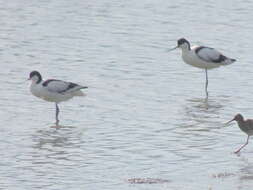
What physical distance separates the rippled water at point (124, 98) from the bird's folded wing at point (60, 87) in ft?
1.46

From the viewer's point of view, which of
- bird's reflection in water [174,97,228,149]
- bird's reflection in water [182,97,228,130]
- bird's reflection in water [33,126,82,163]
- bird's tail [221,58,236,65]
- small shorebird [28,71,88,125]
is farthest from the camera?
bird's tail [221,58,236,65]

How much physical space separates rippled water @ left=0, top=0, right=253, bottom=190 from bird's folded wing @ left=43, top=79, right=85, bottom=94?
0.45 m

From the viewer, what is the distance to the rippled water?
53.4 ft

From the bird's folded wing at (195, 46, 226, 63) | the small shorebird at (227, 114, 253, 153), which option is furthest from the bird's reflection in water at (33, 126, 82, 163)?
the bird's folded wing at (195, 46, 226, 63)

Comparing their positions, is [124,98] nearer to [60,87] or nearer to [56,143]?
[60,87]

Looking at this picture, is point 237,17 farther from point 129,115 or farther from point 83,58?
point 129,115

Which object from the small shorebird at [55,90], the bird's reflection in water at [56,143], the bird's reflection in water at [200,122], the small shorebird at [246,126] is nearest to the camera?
the bird's reflection in water at [56,143]

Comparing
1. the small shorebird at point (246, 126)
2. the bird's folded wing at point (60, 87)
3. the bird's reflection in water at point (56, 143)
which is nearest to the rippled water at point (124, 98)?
the bird's reflection in water at point (56, 143)

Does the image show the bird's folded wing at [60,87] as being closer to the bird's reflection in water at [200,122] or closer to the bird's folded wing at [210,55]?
the bird's reflection in water at [200,122]

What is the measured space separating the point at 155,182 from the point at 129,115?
5588mm

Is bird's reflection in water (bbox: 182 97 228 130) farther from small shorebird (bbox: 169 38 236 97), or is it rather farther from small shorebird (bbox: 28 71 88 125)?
small shorebird (bbox: 169 38 236 97)

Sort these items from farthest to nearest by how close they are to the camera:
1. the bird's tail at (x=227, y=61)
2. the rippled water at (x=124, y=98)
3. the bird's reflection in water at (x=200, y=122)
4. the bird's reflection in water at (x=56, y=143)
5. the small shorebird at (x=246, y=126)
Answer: the bird's tail at (x=227, y=61) → the bird's reflection in water at (x=200, y=122) → the small shorebird at (x=246, y=126) → the bird's reflection in water at (x=56, y=143) → the rippled water at (x=124, y=98)

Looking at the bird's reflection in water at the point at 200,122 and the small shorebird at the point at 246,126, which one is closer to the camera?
the small shorebird at the point at 246,126

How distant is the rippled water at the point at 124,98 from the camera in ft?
53.4
